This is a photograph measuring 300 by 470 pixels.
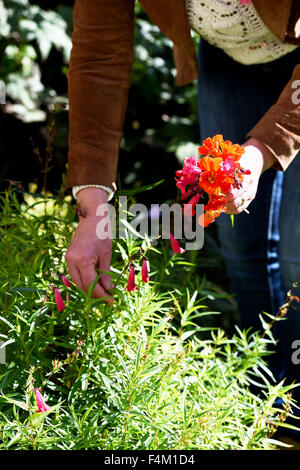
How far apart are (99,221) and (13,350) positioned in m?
0.36

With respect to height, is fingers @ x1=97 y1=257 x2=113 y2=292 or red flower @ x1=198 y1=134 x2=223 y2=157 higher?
red flower @ x1=198 y1=134 x2=223 y2=157

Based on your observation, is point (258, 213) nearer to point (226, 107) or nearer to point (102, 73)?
point (226, 107)

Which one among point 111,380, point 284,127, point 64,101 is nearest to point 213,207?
point 284,127

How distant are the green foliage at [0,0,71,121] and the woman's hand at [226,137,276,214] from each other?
5.48ft

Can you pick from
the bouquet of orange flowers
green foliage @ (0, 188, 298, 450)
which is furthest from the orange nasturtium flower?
green foliage @ (0, 188, 298, 450)

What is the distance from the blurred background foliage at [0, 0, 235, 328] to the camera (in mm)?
2727

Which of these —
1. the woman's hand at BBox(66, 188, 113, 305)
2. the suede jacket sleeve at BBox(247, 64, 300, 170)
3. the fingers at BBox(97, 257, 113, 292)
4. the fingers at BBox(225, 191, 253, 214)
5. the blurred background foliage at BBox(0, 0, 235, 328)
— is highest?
the suede jacket sleeve at BBox(247, 64, 300, 170)

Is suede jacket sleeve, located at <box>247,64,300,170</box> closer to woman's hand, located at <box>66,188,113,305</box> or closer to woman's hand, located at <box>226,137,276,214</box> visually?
woman's hand, located at <box>226,137,276,214</box>

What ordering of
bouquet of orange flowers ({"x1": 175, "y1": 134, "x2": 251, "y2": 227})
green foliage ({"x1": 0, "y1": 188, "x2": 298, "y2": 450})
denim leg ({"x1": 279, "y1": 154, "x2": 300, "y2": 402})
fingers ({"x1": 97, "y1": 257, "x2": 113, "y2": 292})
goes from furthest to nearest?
denim leg ({"x1": 279, "y1": 154, "x2": 300, "y2": 402}), fingers ({"x1": 97, "y1": 257, "x2": 113, "y2": 292}), green foliage ({"x1": 0, "y1": 188, "x2": 298, "y2": 450}), bouquet of orange flowers ({"x1": 175, "y1": 134, "x2": 251, "y2": 227})

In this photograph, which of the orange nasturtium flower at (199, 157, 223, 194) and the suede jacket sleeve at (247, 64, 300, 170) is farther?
the suede jacket sleeve at (247, 64, 300, 170)

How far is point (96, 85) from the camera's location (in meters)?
1.41

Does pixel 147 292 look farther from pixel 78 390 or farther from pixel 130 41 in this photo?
pixel 130 41

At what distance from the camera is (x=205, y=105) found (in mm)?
1780

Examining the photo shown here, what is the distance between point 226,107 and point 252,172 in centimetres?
63
